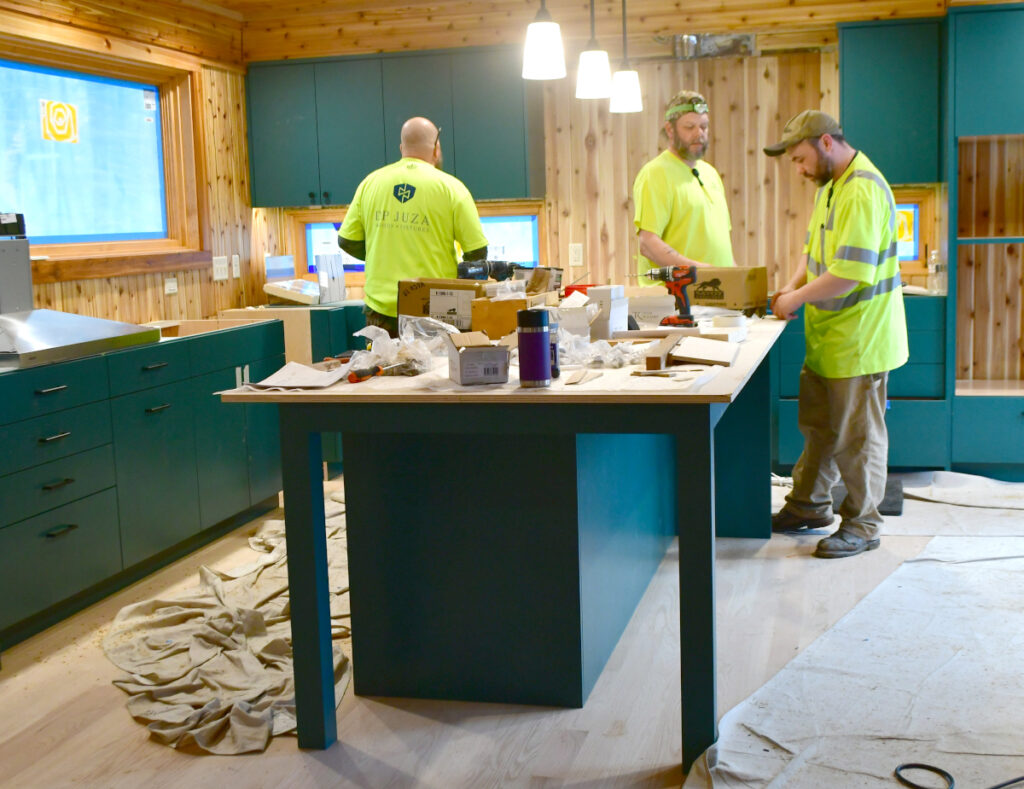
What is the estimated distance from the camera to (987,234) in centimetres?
590

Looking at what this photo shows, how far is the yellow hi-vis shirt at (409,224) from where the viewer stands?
4879 millimetres

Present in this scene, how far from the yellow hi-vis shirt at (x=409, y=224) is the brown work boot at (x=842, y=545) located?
193cm

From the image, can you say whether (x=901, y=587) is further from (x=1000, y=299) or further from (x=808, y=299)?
(x=1000, y=299)

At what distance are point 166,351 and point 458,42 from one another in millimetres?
2641

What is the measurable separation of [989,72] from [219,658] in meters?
4.29

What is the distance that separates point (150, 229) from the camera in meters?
5.84

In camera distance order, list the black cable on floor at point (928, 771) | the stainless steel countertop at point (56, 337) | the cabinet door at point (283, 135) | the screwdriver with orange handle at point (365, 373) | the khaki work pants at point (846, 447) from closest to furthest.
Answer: the black cable on floor at point (928, 771)
the screwdriver with orange handle at point (365, 373)
the stainless steel countertop at point (56, 337)
the khaki work pants at point (846, 447)
the cabinet door at point (283, 135)

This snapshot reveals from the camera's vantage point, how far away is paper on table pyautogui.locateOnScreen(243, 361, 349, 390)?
2811 millimetres

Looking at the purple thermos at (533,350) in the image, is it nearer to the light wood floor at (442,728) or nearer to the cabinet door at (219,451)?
the light wood floor at (442,728)

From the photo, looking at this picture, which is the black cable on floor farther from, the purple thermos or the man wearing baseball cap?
the man wearing baseball cap

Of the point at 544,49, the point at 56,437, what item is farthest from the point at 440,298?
the point at 56,437

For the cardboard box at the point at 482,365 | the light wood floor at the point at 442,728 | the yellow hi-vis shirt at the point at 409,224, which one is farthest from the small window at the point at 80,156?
the cardboard box at the point at 482,365

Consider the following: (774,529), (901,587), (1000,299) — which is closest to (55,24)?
(774,529)

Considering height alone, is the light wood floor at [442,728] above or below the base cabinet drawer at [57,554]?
below
